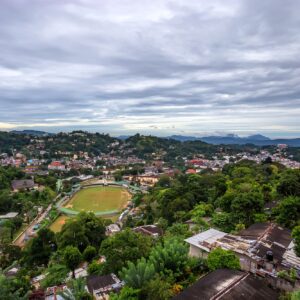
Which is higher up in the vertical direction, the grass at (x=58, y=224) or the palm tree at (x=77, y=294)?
the palm tree at (x=77, y=294)

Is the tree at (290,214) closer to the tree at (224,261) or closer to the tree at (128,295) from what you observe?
the tree at (224,261)

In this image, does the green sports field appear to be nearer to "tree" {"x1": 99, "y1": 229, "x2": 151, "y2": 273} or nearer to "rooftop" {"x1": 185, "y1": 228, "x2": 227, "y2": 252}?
"rooftop" {"x1": 185, "y1": 228, "x2": 227, "y2": 252}

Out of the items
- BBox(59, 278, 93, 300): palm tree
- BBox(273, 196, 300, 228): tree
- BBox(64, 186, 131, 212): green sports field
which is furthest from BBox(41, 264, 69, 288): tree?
BBox(64, 186, 131, 212): green sports field

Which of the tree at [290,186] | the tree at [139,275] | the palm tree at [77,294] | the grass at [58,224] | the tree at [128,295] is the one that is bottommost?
the grass at [58,224]

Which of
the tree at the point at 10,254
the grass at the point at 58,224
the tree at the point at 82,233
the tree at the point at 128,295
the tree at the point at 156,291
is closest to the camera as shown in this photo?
the tree at the point at 156,291

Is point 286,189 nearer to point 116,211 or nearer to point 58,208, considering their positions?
point 116,211

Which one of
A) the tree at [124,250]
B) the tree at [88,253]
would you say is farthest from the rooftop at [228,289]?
the tree at [88,253]
